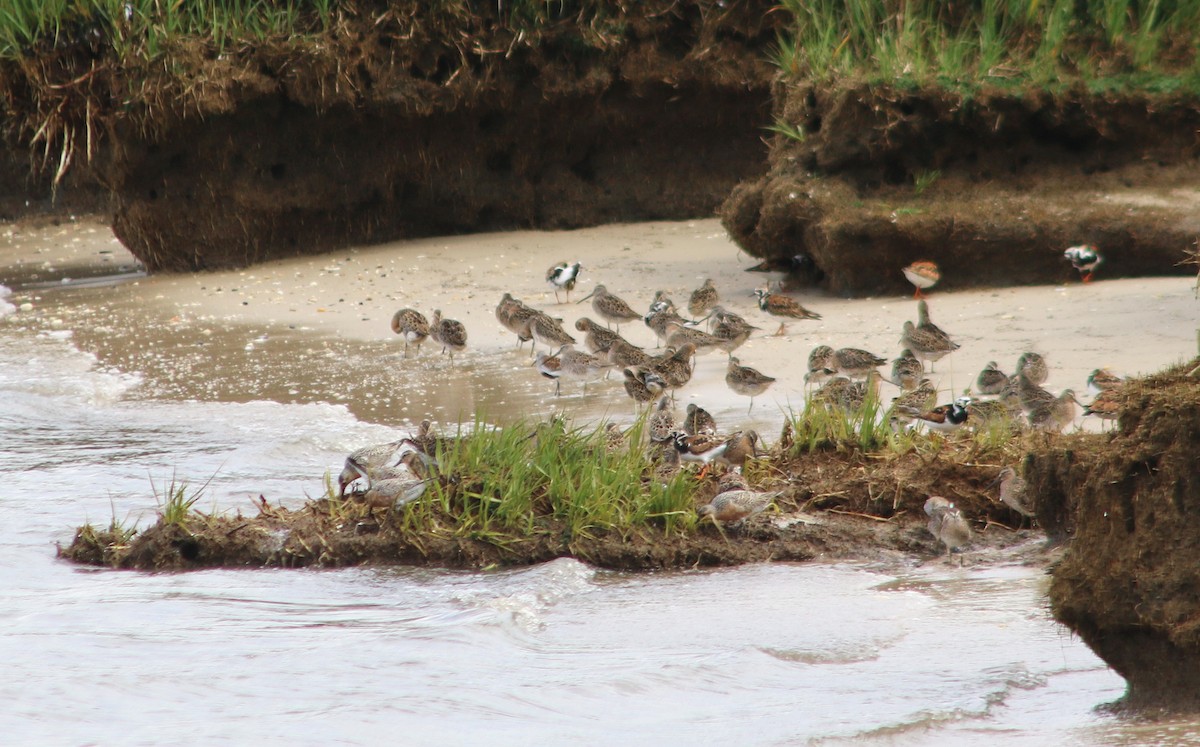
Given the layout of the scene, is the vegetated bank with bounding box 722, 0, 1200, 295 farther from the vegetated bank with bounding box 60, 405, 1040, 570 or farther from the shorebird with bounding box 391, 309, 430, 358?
the vegetated bank with bounding box 60, 405, 1040, 570

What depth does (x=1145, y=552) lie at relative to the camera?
4316mm

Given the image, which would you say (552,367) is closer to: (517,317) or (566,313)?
(517,317)

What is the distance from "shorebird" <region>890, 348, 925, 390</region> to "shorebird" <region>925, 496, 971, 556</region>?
2654 millimetres

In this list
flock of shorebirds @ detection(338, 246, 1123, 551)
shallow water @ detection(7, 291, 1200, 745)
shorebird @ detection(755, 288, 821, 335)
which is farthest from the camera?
shorebird @ detection(755, 288, 821, 335)

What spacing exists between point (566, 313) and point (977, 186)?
3.69 metres

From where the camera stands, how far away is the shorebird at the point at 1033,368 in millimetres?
8898

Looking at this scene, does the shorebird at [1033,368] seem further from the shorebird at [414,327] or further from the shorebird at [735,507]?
the shorebird at [414,327]

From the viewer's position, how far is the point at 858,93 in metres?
12.5

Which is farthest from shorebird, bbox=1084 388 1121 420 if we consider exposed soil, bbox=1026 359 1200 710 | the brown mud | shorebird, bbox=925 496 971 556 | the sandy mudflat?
exposed soil, bbox=1026 359 1200 710

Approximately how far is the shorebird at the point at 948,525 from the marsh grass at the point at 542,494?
108 cm

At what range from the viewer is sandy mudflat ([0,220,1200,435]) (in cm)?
977

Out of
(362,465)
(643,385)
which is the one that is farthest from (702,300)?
(362,465)

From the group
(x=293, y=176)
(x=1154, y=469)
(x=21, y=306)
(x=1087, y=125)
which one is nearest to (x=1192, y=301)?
(x=1087, y=125)

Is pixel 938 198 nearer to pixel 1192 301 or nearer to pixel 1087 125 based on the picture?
pixel 1087 125
